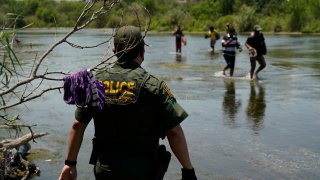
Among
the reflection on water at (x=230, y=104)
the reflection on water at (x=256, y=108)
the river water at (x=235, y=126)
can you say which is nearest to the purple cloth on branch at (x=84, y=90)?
the river water at (x=235, y=126)

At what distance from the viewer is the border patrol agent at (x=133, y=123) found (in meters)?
3.66

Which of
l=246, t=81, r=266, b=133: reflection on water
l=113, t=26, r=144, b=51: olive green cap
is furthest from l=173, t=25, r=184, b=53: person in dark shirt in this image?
l=113, t=26, r=144, b=51: olive green cap

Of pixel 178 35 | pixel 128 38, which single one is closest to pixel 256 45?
pixel 178 35

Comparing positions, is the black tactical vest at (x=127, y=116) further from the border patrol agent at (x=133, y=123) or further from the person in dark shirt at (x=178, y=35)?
the person in dark shirt at (x=178, y=35)

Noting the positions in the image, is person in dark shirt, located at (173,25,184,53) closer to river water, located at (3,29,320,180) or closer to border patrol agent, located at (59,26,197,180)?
river water, located at (3,29,320,180)

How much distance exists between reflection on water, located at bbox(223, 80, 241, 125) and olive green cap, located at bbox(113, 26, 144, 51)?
5.65 metres

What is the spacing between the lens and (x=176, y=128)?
372cm

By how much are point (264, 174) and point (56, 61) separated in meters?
16.2

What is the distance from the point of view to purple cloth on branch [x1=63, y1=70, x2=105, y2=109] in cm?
363

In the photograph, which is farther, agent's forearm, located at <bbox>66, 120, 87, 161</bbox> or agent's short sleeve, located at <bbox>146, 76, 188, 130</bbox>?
agent's forearm, located at <bbox>66, 120, 87, 161</bbox>

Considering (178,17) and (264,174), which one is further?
(178,17)

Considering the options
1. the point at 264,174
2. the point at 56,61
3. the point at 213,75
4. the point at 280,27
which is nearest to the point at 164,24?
the point at 280,27

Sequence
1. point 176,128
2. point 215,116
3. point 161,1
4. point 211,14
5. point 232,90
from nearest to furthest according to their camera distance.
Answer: point 176,128 < point 215,116 < point 232,90 < point 211,14 < point 161,1

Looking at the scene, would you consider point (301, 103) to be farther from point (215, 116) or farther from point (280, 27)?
point (280, 27)
